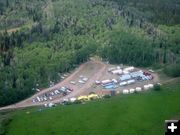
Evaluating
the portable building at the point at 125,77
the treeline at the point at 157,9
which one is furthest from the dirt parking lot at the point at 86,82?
the treeline at the point at 157,9

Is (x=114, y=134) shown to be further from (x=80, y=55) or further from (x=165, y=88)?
(x=80, y=55)

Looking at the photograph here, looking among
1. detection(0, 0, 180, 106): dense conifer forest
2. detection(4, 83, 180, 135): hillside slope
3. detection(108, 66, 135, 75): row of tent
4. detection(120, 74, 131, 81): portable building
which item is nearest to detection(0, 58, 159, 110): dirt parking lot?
detection(108, 66, 135, 75): row of tent

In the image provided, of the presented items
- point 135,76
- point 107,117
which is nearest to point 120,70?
point 135,76

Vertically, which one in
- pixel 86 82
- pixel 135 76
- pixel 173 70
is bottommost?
pixel 86 82

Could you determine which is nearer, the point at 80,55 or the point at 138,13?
the point at 80,55

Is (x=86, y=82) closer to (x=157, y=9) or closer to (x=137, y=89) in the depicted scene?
(x=137, y=89)

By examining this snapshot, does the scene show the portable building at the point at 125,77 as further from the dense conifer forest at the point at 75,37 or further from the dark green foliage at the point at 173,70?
the dark green foliage at the point at 173,70

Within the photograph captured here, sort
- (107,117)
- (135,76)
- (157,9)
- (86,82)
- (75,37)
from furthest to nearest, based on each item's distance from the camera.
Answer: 1. (157,9)
2. (75,37)
3. (135,76)
4. (86,82)
5. (107,117)

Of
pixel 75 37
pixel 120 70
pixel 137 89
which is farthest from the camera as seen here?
pixel 75 37

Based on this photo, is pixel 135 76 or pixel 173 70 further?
pixel 135 76

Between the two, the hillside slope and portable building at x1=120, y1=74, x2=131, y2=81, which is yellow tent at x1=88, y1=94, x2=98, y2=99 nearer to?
the hillside slope

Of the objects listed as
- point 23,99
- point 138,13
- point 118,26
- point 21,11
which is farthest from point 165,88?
point 21,11
